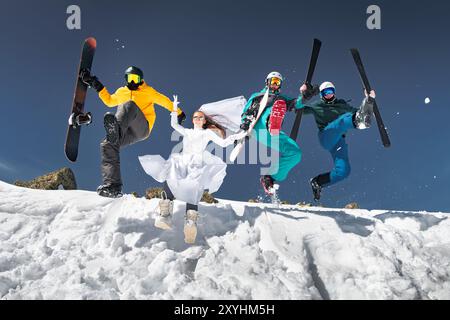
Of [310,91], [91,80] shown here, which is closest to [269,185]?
[310,91]

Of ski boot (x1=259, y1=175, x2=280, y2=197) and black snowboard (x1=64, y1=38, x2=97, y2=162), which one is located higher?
black snowboard (x1=64, y1=38, x2=97, y2=162)

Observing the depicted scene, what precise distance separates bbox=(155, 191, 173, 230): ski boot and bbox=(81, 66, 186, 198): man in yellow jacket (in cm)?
81

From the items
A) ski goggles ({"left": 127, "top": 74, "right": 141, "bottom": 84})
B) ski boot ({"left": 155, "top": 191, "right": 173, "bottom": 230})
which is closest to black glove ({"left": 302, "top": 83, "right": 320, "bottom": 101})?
ski goggles ({"left": 127, "top": 74, "right": 141, "bottom": 84})

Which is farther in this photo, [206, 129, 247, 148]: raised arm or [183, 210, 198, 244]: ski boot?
[206, 129, 247, 148]: raised arm

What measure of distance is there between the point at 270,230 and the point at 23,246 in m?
2.72

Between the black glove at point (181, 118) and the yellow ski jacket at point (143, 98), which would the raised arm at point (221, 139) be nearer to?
the black glove at point (181, 118)

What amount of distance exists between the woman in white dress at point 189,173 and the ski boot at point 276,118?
0.78m

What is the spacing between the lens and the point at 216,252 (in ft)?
12.0

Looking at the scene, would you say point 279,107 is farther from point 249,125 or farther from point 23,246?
point 23,246

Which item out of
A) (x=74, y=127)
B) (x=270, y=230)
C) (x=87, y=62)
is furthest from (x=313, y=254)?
(x=87, y=62)

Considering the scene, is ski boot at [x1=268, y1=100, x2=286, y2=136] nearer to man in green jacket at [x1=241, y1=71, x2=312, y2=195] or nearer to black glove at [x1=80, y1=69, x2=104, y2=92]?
man in green jacket at [x1=241, y1=71, x2=312, y2=195]

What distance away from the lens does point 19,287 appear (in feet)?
10.1

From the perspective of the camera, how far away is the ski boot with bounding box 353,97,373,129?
16.8 ft

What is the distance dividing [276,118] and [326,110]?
40.1 inches
